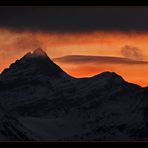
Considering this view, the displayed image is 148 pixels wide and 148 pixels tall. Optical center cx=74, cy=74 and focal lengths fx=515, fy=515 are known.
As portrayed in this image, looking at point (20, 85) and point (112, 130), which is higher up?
point (20, 85)

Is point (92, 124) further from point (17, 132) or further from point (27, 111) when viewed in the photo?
point (17, 132)
